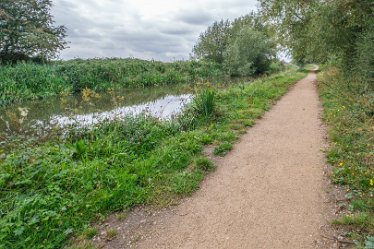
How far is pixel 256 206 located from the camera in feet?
12.7

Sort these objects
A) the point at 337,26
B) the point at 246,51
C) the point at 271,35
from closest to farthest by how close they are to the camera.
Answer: the point at 337,26, the point at 271,35, the point at 246,51

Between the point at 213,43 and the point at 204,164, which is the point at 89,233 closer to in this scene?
the point at 204,164

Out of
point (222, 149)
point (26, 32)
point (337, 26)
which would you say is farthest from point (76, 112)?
point (26, 32)

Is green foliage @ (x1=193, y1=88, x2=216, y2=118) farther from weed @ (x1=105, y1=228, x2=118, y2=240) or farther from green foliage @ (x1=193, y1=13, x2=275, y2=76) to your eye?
green foliage @ (x1=193, y1=13, x2=275, y2=76)

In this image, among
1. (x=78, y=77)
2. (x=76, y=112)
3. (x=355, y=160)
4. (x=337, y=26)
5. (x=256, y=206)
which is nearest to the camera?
(x=256, y=206)

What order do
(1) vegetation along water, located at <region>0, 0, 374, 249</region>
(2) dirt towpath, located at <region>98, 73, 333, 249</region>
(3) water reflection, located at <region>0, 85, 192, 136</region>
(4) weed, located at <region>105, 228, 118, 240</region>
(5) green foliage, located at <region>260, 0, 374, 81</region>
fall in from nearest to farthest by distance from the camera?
1. (2) dirt towpath, located at <region>98, 73, 333, 249</region>
2. (4) weed, located at <region>105, 228, 118, 240</region>
3. (1) vegetation along water, located at <region>0, 0, 374, 249</region>
4. (3) water reflection, located at <region>0, 85, 192, 136</region>
5. (5) green foliage, located at <region>260, 0, 374, 81</region>

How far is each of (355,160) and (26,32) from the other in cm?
2261

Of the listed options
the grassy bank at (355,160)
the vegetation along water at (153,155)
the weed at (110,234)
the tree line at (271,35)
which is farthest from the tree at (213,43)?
the weed at (110,234)

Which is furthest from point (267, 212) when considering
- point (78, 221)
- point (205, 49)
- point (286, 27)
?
Answer: point (205, 49)

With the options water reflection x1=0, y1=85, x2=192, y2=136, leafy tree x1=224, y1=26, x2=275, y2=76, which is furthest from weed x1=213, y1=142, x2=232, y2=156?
leafy tree x1=224, y1=26, x2=275, y2=76

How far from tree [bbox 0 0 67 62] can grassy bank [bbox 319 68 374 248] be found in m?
20.3

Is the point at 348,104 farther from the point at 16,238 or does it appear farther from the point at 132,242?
the point at 16,238

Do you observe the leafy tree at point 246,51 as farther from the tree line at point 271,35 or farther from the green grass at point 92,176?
the green grass at point 92,176

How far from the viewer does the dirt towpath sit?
3266 millimetres
